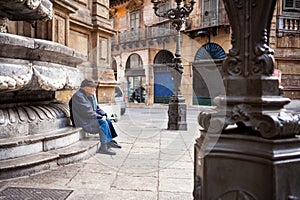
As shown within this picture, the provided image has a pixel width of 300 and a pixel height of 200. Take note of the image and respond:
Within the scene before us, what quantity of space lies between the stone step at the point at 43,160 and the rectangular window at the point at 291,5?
17.1m

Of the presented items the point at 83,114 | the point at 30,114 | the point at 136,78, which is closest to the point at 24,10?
the point at 30,114

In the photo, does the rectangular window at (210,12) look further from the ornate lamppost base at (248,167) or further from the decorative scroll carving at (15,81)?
the ornate lamppost base at (248,167)

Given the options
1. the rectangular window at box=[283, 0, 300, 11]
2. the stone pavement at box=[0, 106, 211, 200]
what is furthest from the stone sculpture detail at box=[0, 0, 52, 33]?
the rectangular window at box=[283, 0, 300, 11]

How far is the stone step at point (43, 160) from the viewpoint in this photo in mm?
3256

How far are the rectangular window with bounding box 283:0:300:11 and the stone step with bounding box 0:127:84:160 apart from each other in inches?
675

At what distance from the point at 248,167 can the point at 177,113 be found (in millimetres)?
6453

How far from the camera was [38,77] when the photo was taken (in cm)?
380

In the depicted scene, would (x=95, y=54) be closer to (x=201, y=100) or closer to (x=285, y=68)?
(x=285, y=68)

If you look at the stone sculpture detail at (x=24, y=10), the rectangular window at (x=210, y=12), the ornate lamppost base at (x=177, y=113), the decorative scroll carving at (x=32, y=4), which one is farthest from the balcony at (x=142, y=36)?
the decorative scroll carving at (x=32, y=4)

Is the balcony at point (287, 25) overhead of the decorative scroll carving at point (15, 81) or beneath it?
overhead

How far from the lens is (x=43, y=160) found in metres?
3.55

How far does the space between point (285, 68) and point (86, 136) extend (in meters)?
14.7

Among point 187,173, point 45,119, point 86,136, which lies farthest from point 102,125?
point 187,173

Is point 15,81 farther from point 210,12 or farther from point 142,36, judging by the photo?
point 142,36
